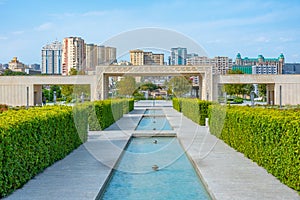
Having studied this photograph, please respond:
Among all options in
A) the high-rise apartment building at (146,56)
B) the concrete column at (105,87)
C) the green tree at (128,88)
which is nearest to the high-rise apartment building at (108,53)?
the high-rise apartment building at (146,56)

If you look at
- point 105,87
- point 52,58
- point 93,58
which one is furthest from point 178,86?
point 52,58

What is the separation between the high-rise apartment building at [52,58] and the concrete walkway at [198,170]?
324 feet

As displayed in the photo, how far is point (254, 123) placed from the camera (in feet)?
28.9

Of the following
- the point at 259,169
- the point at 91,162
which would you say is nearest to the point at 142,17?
the point at 91,162

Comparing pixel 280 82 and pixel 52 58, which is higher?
pixel 52 58

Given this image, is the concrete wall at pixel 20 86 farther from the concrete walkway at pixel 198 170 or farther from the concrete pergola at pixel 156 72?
the concrete walkway at pixel 198 170

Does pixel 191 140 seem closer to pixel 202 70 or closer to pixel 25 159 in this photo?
pixel 25 159

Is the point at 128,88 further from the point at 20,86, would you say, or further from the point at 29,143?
the point at 29,143

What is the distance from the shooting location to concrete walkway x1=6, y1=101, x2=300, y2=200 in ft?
20.7

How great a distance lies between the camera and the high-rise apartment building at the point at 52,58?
108188 millimetres

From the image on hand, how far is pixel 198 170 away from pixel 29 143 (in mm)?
3586

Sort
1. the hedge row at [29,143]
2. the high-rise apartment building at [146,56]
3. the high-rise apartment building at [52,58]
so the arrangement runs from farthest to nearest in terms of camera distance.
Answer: the high-rise apartment building at [52,58]
the high-rise apartment building at [146,56]
the hedge row at [29,143]

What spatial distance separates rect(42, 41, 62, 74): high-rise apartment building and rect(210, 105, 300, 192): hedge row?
99771 mm

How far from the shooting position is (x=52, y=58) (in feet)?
371
